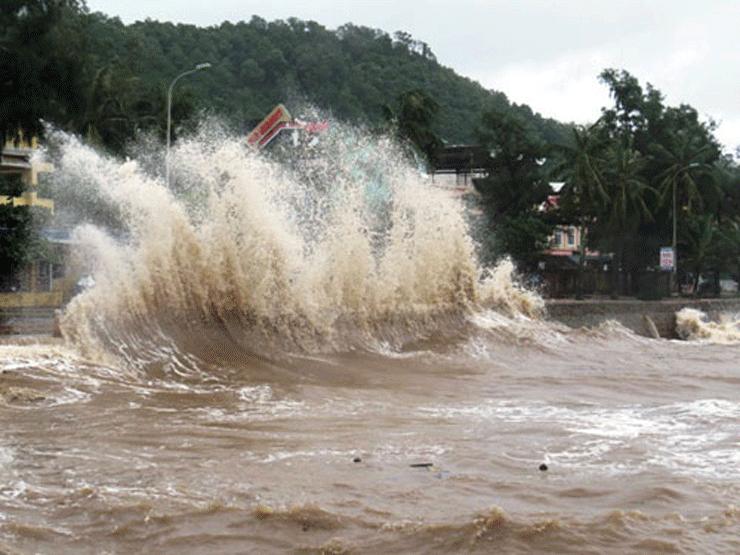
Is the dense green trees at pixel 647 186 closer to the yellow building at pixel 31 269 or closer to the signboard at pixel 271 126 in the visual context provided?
the signboard at pixel 271 126

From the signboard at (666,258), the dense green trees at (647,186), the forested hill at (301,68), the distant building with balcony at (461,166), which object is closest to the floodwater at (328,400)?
the signboard at (666,258)

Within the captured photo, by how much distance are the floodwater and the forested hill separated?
36783mm

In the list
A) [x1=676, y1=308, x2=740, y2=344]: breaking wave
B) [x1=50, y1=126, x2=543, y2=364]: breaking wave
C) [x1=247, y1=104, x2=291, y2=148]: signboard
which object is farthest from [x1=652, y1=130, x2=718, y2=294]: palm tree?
[x1=50, y1=126, x2=543, y2=364]: breaking wave

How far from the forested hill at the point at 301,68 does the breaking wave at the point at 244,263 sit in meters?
35.0

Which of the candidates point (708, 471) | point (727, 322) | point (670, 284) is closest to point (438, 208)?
point (708, 471)

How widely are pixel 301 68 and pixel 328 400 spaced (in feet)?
227

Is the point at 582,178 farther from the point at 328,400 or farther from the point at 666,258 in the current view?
the point at 328,400

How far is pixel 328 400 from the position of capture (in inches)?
452

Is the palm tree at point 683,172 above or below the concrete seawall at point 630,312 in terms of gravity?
above

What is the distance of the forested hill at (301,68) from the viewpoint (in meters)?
64.1

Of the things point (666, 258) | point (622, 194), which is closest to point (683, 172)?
point (622, 194)

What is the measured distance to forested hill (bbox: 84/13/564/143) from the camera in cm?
6406

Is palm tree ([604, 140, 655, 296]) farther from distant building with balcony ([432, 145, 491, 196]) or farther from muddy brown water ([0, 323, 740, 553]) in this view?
muddy brown water ([0, 323, 740, 553])

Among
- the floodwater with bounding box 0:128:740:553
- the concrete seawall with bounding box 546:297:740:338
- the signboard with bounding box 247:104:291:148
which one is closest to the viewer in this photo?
the floodwater with bounding box 0:128:740:553
